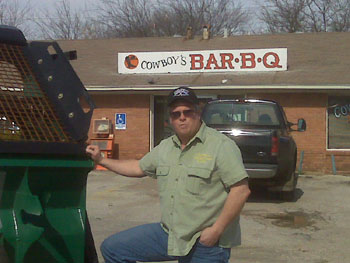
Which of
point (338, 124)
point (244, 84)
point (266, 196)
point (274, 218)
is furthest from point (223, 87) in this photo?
point (274, 218)

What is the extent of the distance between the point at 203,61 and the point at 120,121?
3130mm

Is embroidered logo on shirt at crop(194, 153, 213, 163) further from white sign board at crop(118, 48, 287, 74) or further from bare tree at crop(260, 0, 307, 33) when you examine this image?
bare tree at crop(260, 0, 307, 33)

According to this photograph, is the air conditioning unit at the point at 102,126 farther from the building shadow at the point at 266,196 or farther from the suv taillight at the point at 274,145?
the suv taillight at the point at 274,145

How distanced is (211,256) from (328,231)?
17.4 ft

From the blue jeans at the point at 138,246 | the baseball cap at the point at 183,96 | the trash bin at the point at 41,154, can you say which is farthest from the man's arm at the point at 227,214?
the trash bin at the point at 41,154

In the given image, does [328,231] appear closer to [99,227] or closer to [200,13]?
[99,227]

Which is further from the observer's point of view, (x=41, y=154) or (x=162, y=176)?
(x=162, y=176)

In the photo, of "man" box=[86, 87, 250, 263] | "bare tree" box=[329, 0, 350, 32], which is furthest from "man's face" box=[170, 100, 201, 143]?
"bare tree" box=[329, 0, 350, 32]

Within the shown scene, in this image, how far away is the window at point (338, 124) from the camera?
53.1ft

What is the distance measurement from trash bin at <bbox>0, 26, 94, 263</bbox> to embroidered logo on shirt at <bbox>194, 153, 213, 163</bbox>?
660 mm

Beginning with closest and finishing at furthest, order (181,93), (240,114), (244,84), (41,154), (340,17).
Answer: (41,154)
(181,93)
(240,114)
(244,84)
(340,17)

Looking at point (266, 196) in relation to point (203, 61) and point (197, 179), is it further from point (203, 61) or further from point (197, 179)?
point (197, 179)

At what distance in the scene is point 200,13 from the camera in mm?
37969

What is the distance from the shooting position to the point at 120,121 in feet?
57.2
